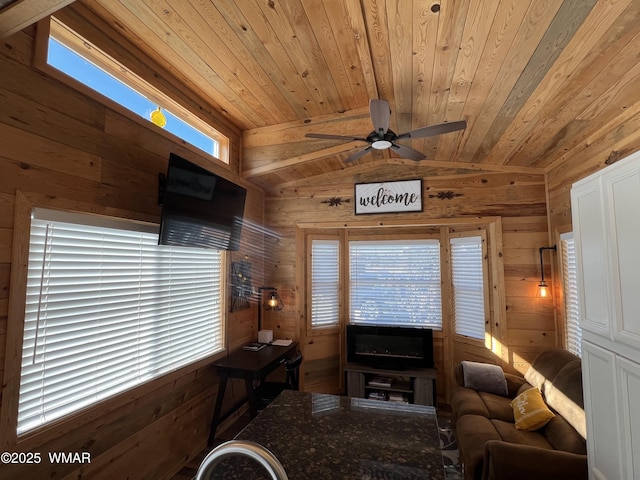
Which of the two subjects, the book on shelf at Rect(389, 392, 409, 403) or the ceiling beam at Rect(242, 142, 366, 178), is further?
the book on shelf at Rect(389, 392, 409, 403)

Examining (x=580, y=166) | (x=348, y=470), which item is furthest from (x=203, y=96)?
(x=580, y=166)

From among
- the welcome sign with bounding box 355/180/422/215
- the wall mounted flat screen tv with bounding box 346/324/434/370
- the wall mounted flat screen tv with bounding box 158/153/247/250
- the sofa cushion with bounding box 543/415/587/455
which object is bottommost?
the sofa cushion with bounding box 543/415/587/455

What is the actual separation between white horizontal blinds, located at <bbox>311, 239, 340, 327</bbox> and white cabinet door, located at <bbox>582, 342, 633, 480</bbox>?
3.07 m

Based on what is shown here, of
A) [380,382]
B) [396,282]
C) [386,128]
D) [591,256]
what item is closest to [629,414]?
[591,256]

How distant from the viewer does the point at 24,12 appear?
4.56ft

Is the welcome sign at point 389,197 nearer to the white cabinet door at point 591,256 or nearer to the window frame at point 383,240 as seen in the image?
the window frame at point 383,240

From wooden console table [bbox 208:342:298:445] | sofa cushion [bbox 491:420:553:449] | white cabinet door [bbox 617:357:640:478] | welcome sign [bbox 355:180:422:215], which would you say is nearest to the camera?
white cabinet door [bbox 617:357:640:478]

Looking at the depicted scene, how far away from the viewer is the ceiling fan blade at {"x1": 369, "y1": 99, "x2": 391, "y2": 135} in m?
2.16

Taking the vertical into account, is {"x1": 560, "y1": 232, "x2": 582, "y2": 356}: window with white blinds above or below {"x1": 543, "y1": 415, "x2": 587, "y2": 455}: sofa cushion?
above

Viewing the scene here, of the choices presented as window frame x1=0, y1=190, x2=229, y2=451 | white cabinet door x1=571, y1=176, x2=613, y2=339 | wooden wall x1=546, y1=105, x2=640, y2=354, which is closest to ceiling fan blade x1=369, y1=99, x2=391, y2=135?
white cabinet door x1=571, y1=176, x2=613, y2=339

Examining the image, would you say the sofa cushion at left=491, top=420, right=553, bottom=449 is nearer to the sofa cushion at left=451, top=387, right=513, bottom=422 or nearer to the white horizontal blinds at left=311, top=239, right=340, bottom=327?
the sofa cushion at left=451, top=387, right=513, bottom=422

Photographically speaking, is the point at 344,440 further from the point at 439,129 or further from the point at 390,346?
the point at 390,346

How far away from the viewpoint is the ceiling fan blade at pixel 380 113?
7.09 feet

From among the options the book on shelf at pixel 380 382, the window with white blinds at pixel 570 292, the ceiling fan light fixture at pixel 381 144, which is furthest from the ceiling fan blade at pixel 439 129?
the book on shelf at pixel 380 382
